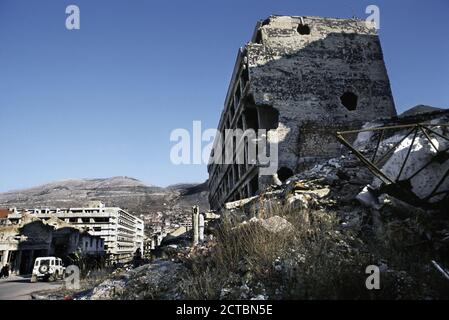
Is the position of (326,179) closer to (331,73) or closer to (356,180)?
(356,180)

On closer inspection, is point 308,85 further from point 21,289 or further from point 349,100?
point 21,289

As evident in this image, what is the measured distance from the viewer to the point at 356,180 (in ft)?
26.2

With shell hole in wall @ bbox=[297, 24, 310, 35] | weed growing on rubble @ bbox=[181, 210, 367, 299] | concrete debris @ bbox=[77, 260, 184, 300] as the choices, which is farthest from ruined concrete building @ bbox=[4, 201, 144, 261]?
weed growing on rubble @ bbox=[181, 210, 367, 299]

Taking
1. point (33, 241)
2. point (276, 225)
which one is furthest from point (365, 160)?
point (33, 241)

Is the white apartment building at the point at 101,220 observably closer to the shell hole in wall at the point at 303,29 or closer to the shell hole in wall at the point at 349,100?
the shell hole in wall at the point at 349,100

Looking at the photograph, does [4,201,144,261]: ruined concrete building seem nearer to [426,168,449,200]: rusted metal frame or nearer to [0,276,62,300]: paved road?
[0,276,62,300]: paved road

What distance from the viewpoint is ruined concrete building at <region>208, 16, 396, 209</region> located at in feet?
50.2

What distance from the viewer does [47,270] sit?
1594 cm

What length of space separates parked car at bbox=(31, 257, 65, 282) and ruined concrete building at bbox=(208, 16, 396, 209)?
1190cm

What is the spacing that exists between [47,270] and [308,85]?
59.0 feet

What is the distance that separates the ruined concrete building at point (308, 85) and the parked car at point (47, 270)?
1190 cm

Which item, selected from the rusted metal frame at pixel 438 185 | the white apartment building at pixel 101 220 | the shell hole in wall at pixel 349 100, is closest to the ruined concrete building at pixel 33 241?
the white apartment building at pixel 101 220

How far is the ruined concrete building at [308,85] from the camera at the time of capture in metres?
15.3

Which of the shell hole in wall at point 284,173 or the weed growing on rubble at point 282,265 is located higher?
the shell hole in wall at point 284,173
